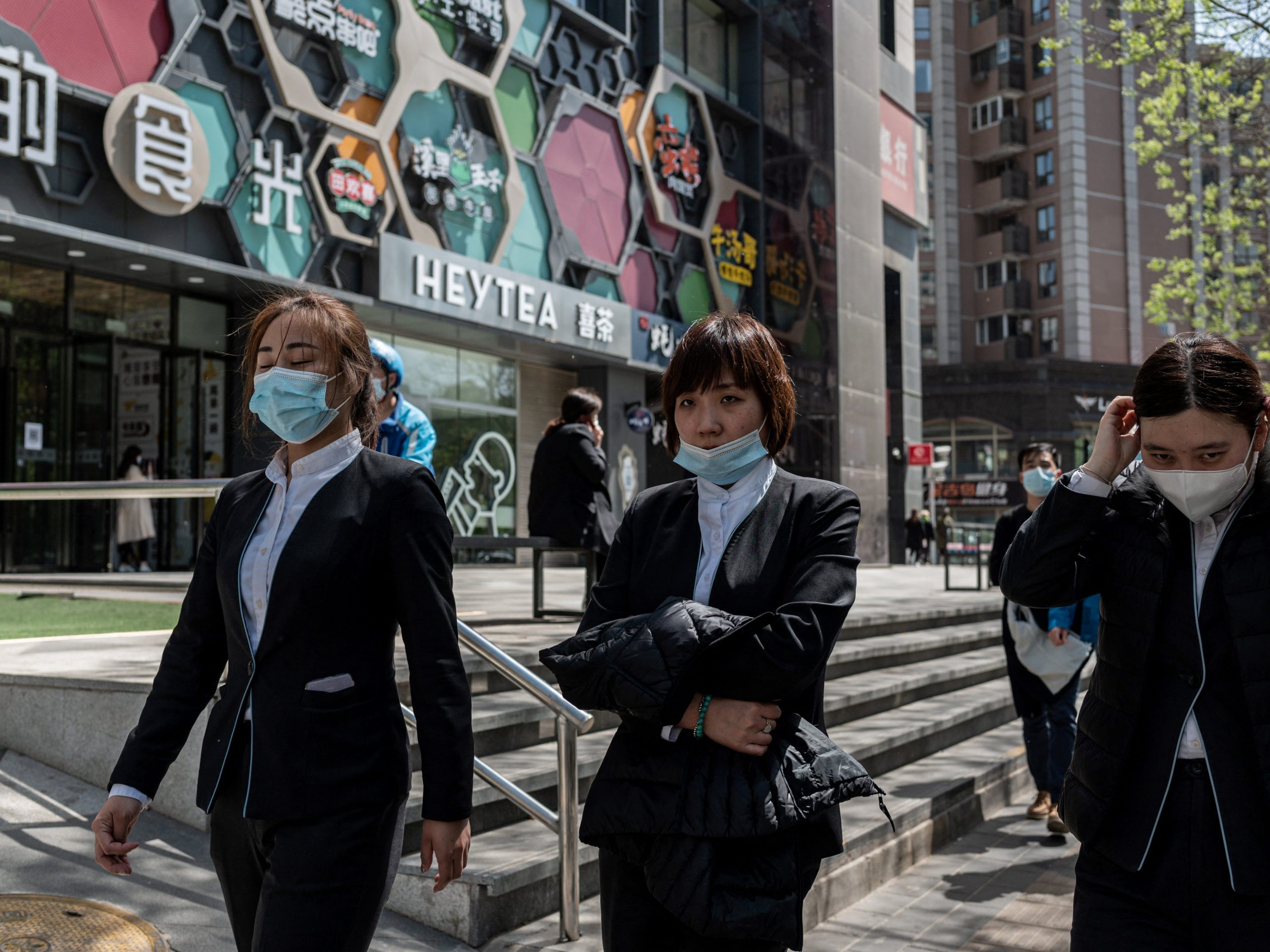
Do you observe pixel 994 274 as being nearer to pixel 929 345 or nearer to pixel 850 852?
pixel 929 345

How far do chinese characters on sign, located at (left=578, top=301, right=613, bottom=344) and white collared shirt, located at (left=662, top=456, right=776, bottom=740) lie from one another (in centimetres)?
1656

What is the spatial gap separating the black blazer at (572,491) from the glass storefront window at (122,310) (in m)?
8.05

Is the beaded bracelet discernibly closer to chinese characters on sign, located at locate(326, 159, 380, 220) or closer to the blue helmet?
the blue helmet

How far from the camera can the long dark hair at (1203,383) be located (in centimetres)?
225

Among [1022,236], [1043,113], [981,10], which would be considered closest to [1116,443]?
[1022,236]

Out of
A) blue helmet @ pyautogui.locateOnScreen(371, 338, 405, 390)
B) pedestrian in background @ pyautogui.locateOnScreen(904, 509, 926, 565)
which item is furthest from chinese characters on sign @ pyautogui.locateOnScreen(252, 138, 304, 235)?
pedestrian in background @ pyautogui.locateOnScreen(904, 509, 926, 565)

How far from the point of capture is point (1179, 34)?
14852mm

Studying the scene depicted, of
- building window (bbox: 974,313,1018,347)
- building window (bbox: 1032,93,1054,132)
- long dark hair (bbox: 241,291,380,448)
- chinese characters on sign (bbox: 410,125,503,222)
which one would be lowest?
long dark hair (bbox: 241,291,380,448)

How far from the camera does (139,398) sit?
14.2 m

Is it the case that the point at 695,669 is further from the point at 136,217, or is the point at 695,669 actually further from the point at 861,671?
the point at 136,217

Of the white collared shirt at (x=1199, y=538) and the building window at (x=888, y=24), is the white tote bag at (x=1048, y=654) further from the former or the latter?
the building window at (x=888, y=24)

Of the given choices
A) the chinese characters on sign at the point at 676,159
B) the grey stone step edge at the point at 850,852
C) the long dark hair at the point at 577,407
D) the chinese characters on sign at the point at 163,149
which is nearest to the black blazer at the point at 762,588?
the grey stone step edge at the point at 850,852

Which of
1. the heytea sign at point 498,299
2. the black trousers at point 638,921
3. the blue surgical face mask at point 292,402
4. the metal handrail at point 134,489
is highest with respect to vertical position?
the heytea sign at point 498,299

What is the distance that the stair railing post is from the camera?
13.5 ft
